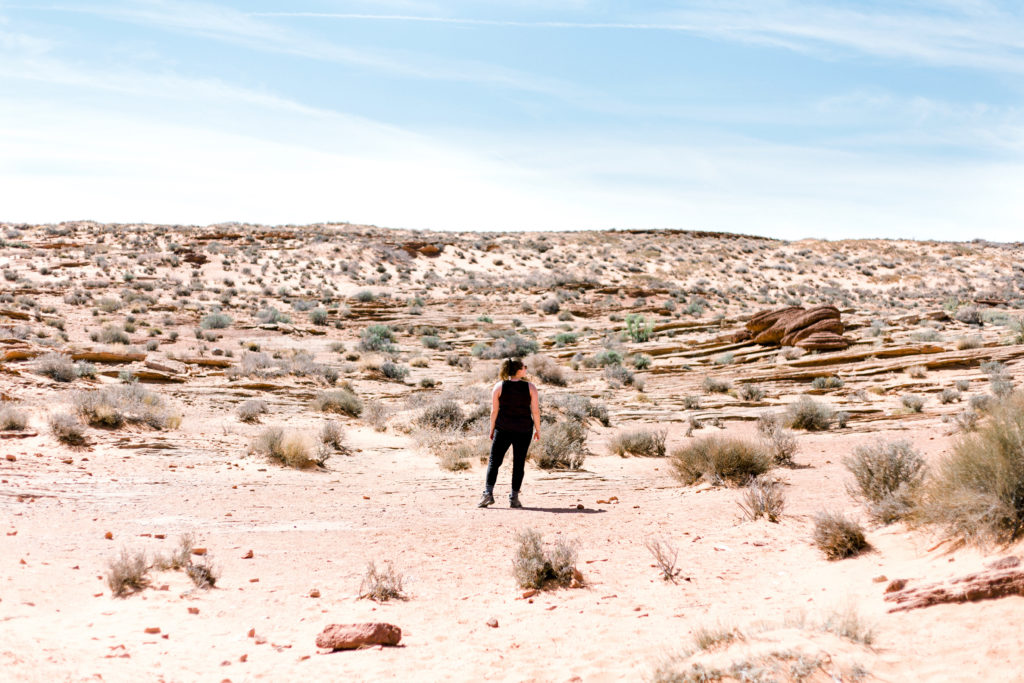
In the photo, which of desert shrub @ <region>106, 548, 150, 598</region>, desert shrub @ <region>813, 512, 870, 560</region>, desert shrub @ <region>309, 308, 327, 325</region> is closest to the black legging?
desert shrub @ <region>813, 512, 870, 560</region>

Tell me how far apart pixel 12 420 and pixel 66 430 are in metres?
1.02

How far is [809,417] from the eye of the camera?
1552 centimetres

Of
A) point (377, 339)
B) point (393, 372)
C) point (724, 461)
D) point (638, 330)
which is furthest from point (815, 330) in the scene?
point (724, 461)

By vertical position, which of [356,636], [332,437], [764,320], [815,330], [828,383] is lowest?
[332,437]

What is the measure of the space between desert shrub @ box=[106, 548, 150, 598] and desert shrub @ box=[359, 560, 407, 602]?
1783 mm

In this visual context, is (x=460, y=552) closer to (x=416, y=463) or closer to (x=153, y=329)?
(x=416, y=463)

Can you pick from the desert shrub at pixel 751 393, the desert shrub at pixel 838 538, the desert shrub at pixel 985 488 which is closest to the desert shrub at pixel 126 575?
the desert shrub at pixel 838 538

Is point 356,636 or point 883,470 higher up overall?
point 883,470

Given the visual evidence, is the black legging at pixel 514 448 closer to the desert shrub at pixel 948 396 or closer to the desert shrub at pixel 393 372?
the desert shrub at pixel 948 396

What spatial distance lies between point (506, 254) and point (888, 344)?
40057 millimetres

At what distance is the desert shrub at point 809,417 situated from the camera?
15.4 metres

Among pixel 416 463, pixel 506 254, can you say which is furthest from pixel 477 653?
pixel 506 254

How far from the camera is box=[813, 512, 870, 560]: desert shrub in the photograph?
613 centimetres

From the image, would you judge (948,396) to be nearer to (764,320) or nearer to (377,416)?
(764,320)
